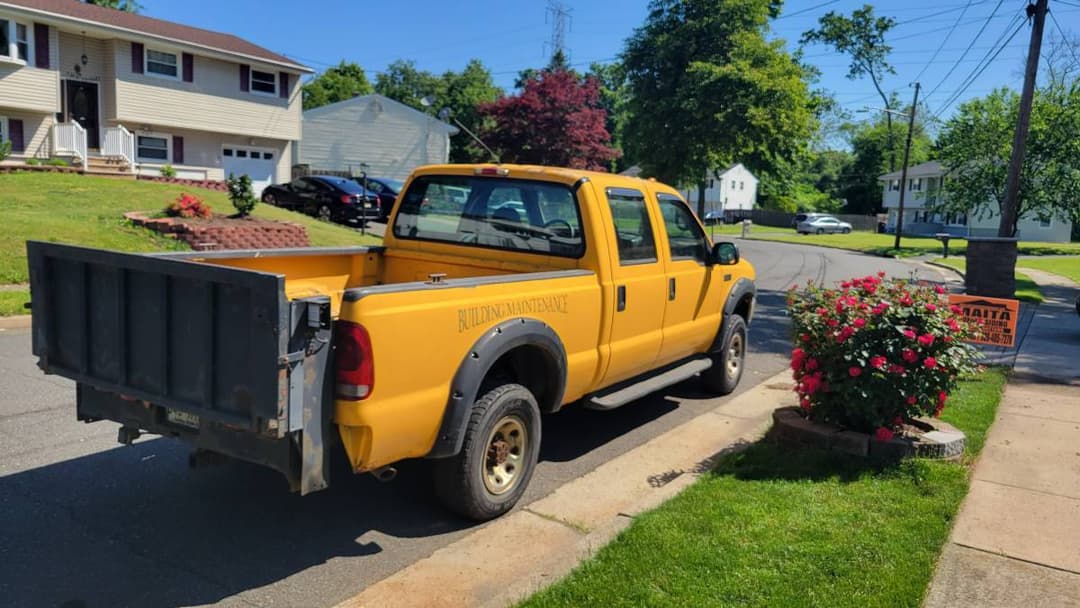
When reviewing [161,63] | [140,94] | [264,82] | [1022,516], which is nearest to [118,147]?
[140,94]

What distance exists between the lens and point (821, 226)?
55281 mm

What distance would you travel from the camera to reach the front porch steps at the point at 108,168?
77.5ft

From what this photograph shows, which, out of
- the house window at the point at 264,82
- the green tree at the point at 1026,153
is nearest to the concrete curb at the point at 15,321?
the house window at the point at 264,82

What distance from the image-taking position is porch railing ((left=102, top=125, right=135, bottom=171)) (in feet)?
81.4

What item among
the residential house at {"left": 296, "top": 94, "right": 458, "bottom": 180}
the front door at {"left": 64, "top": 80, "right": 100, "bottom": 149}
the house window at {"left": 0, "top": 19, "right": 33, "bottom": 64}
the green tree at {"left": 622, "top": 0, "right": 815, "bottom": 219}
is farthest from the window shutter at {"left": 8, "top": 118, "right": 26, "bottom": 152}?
the green tree at {"left": 622, "top": 0, "right": 815, "bottom": 219}

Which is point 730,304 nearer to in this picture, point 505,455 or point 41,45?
point 505,455

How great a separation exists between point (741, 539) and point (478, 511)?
4.55 feet

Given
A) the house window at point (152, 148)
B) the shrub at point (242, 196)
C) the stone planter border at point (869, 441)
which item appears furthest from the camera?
the house window at point (152, 148)

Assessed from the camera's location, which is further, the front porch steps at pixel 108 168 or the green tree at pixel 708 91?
the green tree at pixel 708 91

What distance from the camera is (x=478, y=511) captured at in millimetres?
4375

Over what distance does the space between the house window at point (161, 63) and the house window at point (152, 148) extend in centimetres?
214

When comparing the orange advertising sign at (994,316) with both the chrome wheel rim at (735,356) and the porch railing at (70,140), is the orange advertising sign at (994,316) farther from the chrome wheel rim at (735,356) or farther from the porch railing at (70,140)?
the porch railing at (70,140)

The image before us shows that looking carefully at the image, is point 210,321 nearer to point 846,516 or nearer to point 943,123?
point 846,516

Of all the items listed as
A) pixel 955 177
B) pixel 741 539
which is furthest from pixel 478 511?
pixel 955 177
